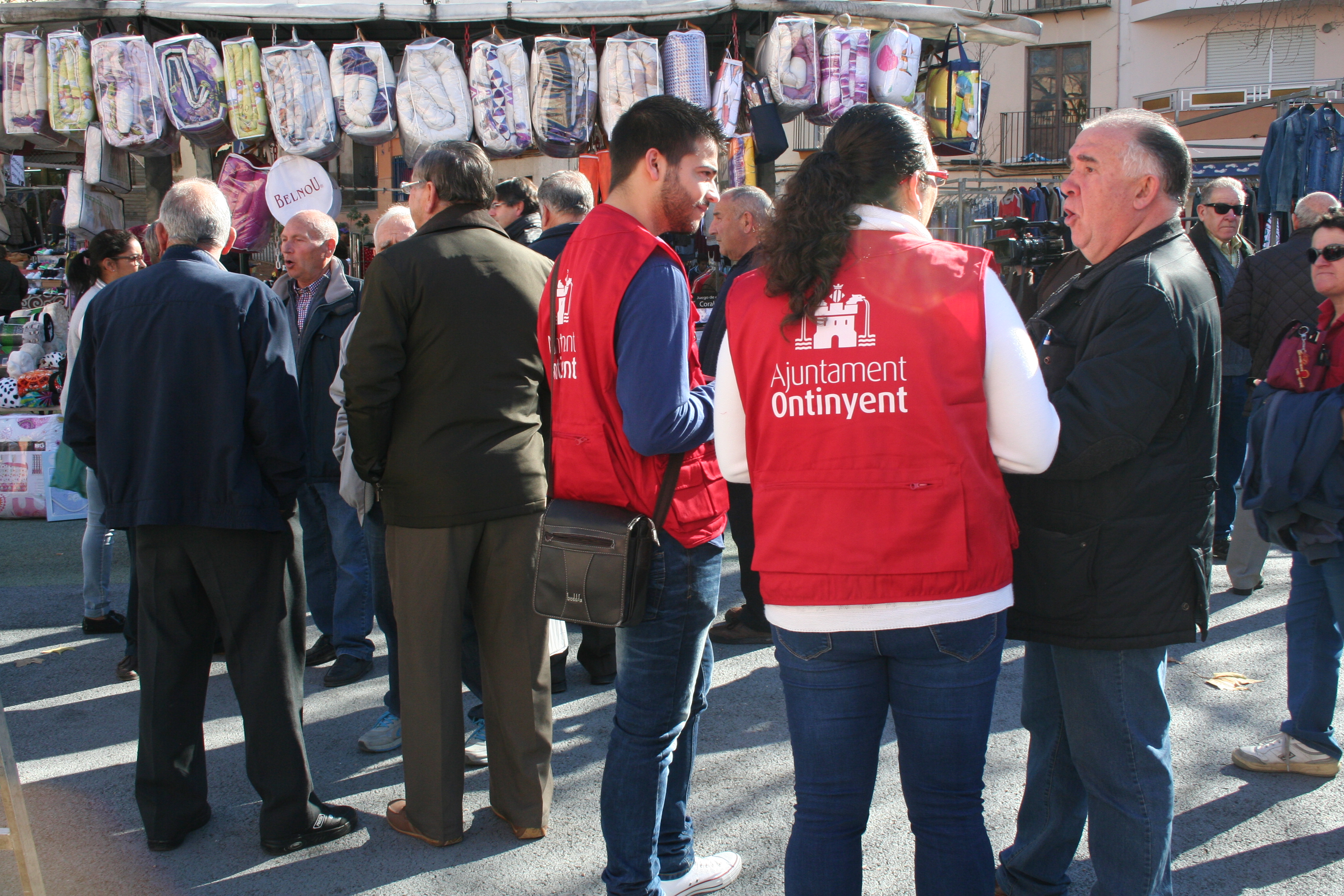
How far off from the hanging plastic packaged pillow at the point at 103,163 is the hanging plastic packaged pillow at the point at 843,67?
4.49m

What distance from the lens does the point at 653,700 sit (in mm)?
2334

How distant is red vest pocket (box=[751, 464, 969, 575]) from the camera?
175cm

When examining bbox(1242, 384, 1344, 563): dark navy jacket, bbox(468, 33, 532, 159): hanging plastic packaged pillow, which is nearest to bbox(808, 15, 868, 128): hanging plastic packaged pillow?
bbox(468, 33, 532, 159): hanging plastic packaged pillow

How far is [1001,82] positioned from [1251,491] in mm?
25022

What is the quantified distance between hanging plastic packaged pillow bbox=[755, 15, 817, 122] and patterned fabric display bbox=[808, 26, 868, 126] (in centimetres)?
7

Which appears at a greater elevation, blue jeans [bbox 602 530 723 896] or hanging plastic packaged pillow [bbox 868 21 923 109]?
hanging plastic packaged pillow [bbox 868 21 923 109]

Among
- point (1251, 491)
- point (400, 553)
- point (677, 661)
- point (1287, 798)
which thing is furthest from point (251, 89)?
point (1287, 798)

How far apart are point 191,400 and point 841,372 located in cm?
200

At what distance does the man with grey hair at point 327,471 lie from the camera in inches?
171

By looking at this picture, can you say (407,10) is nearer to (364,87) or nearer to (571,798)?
(364,87)

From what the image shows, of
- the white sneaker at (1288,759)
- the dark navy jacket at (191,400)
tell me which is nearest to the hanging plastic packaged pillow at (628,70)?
the dark navy jacket at (191,400)

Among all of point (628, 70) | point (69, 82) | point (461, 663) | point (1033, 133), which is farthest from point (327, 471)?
point (1033, 133)

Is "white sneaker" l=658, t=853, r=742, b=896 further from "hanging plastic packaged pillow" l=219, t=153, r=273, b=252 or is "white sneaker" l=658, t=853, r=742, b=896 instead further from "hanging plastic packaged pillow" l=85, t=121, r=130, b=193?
"hanging plastic packaged pillow" l=85, t=121, r=130, b=193

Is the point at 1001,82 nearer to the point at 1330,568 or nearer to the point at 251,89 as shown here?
the point at 251,89
